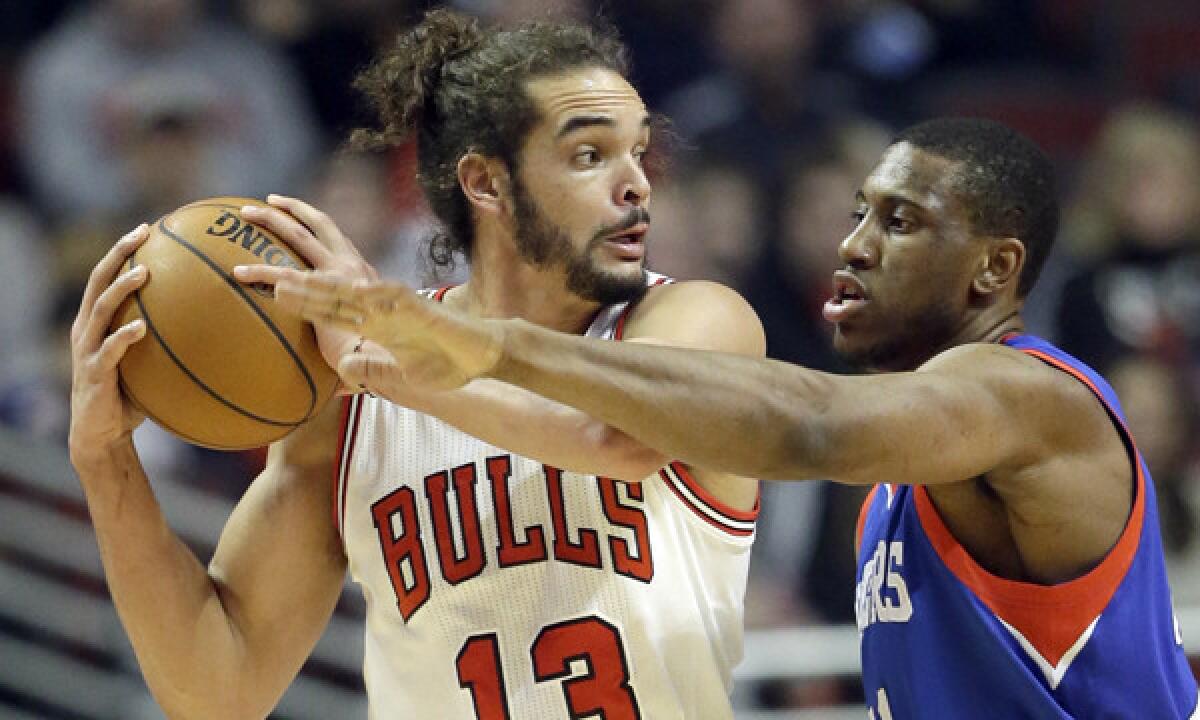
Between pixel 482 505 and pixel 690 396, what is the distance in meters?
0.98

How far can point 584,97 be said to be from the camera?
10.9ft

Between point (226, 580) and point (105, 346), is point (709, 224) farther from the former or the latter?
point (105, 346)

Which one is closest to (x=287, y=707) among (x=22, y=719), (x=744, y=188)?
(x=22, y=719)

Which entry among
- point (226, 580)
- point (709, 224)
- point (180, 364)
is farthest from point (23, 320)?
point (180, 364)

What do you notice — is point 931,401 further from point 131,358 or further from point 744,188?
point 744,188

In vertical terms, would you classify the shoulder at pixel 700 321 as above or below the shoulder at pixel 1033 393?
above

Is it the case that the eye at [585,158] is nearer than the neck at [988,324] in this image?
No

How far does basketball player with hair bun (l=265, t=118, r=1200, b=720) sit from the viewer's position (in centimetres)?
229

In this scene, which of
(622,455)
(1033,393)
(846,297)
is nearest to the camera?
(1033,393)

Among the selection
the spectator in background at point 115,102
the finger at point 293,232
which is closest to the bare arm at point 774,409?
the finger at point 293,232

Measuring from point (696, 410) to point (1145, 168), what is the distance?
5.20 meters

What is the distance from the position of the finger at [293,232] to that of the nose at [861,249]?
94 cm

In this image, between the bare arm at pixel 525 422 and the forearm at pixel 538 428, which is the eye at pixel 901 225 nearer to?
the bare arm at pixel 525 422

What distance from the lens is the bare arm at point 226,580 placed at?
329 cm
